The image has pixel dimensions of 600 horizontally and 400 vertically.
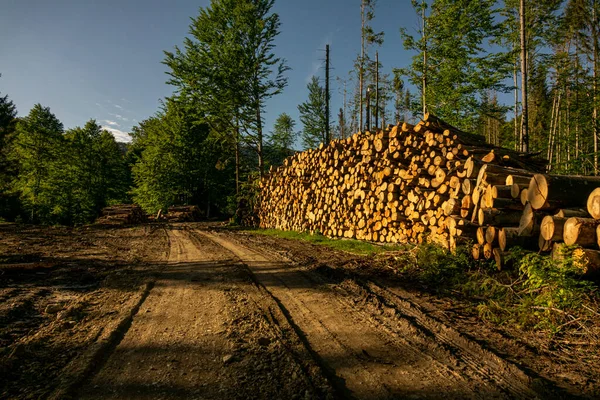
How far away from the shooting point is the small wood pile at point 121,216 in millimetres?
19562

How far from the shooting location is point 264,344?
277cm

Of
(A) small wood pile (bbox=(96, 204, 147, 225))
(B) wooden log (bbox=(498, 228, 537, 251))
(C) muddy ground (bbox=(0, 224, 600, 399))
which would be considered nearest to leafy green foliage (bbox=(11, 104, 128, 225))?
(A) small wood pile (bbox=(96, 204, 147, 225))

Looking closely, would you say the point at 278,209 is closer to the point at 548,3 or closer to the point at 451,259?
the point at 451,259

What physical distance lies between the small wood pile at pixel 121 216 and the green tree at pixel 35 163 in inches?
435

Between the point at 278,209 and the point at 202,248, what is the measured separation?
21.7ft

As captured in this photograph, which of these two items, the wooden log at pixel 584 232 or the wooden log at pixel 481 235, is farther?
the wooden log at pixel 481 235

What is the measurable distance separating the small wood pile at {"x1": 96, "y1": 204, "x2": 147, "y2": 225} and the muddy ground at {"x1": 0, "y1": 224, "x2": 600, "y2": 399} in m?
16.2

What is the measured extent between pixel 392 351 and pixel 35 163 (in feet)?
115

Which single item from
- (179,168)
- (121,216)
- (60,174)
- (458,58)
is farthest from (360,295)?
(60,174)

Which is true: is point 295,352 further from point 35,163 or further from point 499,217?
point 35,163

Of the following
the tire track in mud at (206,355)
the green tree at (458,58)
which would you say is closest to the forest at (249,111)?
the green tree at (458,58)

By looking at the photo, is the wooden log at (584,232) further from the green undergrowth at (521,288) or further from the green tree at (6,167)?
the green tree at (6,167)

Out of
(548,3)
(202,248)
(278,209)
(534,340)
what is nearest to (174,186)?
(278,209)

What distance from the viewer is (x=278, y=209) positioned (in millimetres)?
15094
